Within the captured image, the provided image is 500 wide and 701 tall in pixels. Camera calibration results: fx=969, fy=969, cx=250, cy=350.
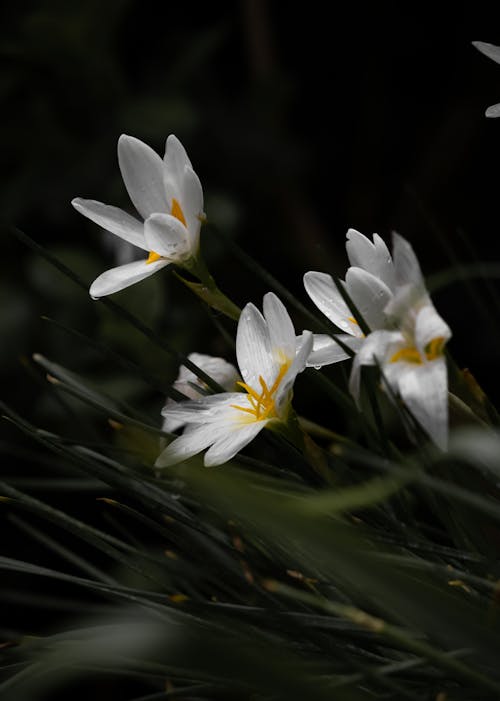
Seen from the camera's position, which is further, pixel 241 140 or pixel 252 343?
pixel 241 140

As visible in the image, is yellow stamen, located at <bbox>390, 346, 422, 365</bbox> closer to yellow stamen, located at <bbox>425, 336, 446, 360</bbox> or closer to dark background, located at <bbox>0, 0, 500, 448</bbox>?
yellow stamen, located at <bbox>425, 336, 446, 360</bbox>

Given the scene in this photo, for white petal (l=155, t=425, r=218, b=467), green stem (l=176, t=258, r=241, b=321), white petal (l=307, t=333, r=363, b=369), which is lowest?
white petal (l=155, t=425, r=218, b=467)

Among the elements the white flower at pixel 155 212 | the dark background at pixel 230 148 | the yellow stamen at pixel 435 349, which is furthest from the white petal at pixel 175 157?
the dark background at pixel 230 148

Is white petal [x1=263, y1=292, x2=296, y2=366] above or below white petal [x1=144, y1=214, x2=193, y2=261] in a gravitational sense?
below

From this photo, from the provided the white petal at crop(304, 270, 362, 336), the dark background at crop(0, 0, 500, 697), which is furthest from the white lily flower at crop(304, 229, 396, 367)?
the dark background at crop(0, 0, 500, 697)

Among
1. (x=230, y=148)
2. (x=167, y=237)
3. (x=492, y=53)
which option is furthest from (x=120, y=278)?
(x=230, y=148)

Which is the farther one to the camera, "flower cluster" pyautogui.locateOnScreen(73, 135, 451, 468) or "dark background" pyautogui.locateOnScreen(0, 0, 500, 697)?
"dark background" pyautogui.locateOnScreen(0, 0, 500, 697)

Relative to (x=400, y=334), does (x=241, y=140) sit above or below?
above

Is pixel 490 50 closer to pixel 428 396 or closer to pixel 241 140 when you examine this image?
pixel 428 396

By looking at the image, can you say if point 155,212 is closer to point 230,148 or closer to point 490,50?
point 490,50
